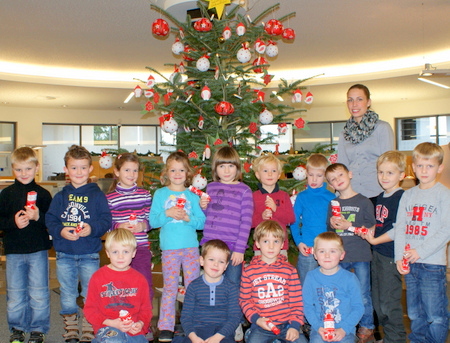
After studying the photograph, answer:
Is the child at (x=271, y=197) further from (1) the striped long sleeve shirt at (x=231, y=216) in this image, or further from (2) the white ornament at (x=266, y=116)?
(2) the white ornament at (x=266, y=116)

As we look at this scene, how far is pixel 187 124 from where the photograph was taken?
445cm

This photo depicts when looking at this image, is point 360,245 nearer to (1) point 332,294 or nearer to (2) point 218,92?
(1) point 332,294

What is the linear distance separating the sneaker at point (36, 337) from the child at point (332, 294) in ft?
6.80

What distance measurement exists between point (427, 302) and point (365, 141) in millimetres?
1457

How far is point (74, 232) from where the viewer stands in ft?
10.6

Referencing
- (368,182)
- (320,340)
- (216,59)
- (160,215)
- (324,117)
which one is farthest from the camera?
(324,117)

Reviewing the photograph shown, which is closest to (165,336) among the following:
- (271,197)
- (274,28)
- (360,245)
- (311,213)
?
(271,197)

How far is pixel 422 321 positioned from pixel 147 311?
76.3 inches

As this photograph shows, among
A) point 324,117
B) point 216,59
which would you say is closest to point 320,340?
point 216,59

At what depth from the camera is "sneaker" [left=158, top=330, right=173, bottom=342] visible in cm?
328

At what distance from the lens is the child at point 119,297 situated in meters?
2.81

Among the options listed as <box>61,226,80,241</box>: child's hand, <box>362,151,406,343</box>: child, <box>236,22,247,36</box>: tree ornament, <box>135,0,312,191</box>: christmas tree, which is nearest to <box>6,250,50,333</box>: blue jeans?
<box>61,226,80,241</box>: child's hand

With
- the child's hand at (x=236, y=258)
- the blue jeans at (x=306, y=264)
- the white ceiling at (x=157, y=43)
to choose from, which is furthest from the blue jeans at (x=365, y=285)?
the white ceiling at (x=157, y=43)

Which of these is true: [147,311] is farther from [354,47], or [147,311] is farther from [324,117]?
[324,117]
